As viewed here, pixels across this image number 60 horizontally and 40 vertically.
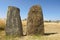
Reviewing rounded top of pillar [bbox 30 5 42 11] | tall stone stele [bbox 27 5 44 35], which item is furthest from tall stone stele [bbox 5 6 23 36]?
rounded top of pillar [bbox 30 5 42 11]

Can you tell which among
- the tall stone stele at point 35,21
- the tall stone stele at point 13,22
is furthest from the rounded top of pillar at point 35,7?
the tall stone stele at point 13,22

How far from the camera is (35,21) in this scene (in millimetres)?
14641

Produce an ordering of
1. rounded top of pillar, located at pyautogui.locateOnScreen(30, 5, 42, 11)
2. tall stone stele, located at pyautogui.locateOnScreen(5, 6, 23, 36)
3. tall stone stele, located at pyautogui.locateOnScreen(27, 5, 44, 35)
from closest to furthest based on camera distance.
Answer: tall stone stele, located at pyautogui.locateOnScreen(5, 6, 23, 36)
tall stone stele, located at pyautogui.locateOnScreen(27, 5, 44, 35)
rounded top of pillar, located at pyautogui.locateOnScreen(30, 5, 42, 11)

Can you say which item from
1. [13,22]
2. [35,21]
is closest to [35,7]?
[35,21]

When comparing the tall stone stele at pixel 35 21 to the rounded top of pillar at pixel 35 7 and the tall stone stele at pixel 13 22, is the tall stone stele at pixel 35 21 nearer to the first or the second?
the rounded top of pillar at pixel 35 7

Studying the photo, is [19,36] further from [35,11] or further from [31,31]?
[35,11]

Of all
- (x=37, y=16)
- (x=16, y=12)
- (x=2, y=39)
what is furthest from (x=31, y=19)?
(x=2, y=39)

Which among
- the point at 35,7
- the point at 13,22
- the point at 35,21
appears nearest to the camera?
the point at 13,22

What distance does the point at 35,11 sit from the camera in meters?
14.7

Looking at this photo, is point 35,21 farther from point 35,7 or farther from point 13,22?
point 13,22

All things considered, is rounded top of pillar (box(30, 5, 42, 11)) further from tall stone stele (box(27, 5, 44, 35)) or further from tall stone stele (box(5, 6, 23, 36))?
tall stone stele (box(5, 6, 23, 36))

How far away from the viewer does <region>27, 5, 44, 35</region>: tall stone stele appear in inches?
576

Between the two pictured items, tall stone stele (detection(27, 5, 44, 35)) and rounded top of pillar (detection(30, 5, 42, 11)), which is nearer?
tall stone stele (detection(27, 5, 44, 35))

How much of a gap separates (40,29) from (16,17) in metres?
2.29
